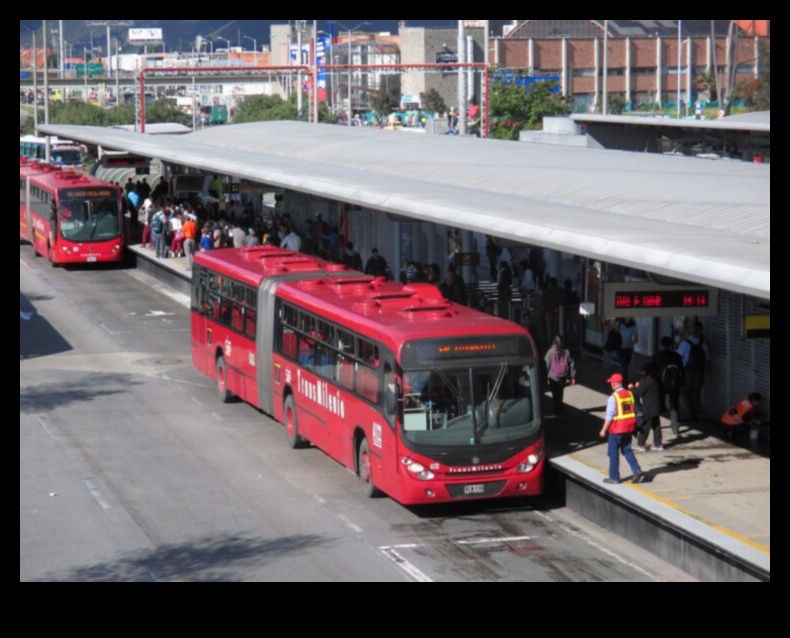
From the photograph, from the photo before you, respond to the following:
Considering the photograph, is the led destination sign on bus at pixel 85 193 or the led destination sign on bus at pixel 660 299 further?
the led destination sign on bus at pixel 85 193

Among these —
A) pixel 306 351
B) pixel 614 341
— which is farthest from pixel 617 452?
pixel 614 341

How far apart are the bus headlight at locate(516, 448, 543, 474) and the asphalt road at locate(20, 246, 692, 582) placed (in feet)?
2.08

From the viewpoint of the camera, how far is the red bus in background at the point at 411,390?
16.4m

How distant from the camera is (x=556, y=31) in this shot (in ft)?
479

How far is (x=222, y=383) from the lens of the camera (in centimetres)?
2380

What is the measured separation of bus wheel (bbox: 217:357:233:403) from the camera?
23625 millimetres

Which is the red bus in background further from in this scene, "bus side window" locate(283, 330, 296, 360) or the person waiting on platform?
the person waiting on platform

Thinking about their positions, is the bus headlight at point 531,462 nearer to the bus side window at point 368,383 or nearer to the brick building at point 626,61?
the bus side window at point 368,383

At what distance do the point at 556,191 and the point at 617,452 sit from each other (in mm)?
9260

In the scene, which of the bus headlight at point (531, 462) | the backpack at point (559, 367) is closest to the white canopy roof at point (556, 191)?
the backpack at point (559, 367)

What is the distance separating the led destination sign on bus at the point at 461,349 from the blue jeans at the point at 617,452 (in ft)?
4.76

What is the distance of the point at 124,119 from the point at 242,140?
215 feet

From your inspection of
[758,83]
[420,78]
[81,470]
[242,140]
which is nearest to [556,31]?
[420,78]

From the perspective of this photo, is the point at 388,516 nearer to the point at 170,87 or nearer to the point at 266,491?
the point at 266,491
